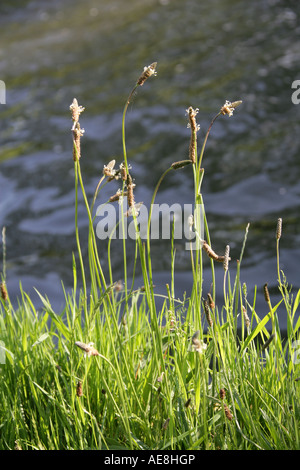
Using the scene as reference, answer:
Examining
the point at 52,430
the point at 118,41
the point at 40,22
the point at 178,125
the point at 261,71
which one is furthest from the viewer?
the point at 40,22

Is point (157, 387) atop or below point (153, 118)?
below

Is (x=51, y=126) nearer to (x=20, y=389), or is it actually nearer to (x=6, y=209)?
(x=6, y=209)

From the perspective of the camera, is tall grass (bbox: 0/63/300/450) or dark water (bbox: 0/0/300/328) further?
dark water (bbox: 0/0/300/328)

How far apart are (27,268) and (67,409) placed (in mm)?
2575

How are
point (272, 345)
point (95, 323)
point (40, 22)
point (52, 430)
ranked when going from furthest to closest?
point (40, 22), point (95, 323), point (272, 345), point (52, 430)

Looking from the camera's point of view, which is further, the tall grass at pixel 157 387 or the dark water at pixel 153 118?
the dark water at pixel 153 118

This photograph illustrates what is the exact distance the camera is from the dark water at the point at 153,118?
14.3 ft

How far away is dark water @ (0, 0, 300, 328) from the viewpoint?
171 inches

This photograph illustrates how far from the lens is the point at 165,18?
8.66 meters

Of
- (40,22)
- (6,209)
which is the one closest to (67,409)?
(6,209)

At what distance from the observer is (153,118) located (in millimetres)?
6172

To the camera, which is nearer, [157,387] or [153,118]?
[157,387]

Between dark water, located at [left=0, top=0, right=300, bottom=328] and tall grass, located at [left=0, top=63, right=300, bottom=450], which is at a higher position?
dark water, located at [left=0, top=0, right=300, bottom=328]

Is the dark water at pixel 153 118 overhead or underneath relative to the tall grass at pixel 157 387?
overhead
